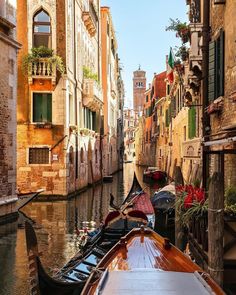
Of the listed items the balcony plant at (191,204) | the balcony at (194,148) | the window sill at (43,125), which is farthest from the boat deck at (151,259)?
the window sill at (43,125)

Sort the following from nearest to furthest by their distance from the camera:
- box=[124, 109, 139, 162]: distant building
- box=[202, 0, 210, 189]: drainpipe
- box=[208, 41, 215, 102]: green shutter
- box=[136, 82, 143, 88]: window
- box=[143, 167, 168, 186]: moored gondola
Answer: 1. box=[208, 41, 215, 102]: green shutter
2. box=[202, 0, 210, 189]: drainpipe
3. box=[143, 167, 168, 186]: moored gondola
4. box=[124, 109, 139, 162]: distant building
5. box=[136, 82, 143, 88]: window

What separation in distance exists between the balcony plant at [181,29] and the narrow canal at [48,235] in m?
5.17

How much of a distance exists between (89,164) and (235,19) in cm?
1714

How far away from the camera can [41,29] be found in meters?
17.4

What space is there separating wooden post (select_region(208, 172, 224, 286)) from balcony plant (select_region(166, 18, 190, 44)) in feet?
24.2

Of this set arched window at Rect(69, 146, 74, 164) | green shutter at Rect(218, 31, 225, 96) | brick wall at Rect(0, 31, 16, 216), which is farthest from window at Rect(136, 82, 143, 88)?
green shutter at Rect(218, 31, 225, 96)

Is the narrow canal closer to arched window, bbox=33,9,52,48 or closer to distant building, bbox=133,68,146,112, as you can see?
arched window, bbox=33,9,52,48

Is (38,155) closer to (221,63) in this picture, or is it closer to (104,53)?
(221,63)

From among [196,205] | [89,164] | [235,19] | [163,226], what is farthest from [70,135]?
[196,205]

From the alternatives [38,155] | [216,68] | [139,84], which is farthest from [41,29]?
[139,84]

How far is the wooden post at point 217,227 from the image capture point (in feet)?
15.0

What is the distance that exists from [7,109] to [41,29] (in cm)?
663

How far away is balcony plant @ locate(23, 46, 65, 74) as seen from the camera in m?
16.6

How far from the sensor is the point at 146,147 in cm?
4934
